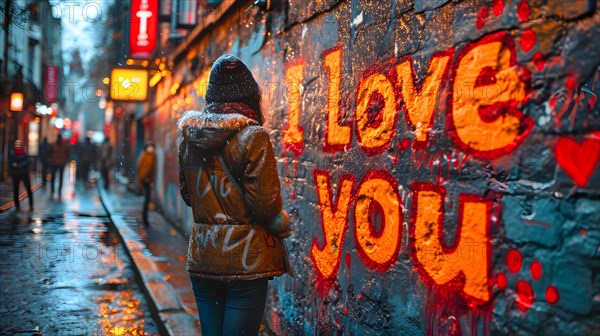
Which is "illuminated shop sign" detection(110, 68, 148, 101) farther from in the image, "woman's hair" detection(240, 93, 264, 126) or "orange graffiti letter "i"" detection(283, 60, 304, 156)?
"woman's hair" detection(240, 93, 264, 126)

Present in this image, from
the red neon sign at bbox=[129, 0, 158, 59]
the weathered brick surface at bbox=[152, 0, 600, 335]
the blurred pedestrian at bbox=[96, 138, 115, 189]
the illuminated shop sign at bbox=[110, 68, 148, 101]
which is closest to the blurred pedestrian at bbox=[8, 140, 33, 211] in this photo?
the illuminated shop sign at bbox=[110, 68, 148, 101]

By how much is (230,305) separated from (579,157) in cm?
163

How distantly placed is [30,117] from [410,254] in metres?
30.2

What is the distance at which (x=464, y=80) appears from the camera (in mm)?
2619

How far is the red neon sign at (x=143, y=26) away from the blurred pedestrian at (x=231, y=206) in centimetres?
1018

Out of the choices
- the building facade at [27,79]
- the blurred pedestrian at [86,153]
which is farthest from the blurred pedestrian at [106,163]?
the building facade at [27,79]

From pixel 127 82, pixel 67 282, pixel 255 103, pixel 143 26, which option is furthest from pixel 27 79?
pixel 255 103

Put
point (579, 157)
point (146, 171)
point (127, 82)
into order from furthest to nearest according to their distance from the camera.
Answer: point (127, 82) → point (146, 171) → point (579, 157)

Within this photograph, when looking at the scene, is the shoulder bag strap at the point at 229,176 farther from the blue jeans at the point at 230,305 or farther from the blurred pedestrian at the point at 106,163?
the blurred pedestrian at the point at 106,163

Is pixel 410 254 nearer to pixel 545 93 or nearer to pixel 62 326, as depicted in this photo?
pixel 545 93

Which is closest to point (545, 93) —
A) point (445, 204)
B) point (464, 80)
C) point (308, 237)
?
point (464, 80)

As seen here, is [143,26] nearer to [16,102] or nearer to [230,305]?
[16,102]

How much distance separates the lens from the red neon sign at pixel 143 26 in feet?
40.2

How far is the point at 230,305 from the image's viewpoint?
2689mm
